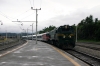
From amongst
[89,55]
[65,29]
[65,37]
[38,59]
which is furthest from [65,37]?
[38,59]

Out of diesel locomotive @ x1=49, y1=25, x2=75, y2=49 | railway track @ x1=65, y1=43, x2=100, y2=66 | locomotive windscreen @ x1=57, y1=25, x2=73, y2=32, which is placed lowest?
railway track @ x1=65, y1=43, x2=100, y2=66

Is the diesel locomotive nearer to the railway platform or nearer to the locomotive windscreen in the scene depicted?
the locomotive windscreen

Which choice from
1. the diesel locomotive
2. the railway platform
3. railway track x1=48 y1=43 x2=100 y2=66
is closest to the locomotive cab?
the diesel locomotive

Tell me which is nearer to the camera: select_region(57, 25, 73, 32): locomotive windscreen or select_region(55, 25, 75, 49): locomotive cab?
select_region(55, 25, 75, 49): locomotive cab

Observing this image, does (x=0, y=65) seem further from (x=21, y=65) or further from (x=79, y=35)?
(x=79, y=35)

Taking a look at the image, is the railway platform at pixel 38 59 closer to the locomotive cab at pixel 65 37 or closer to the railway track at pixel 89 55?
the railway track at pixel 89 55

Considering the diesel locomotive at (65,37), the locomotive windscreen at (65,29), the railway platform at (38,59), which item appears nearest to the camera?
the railway platform at (38,59)

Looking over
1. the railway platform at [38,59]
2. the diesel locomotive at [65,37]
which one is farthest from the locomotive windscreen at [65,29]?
the railway platform at [38,59]

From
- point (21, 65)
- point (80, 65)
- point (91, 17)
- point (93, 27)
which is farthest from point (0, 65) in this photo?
point (91, 17)

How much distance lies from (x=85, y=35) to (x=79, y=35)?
4.22 m

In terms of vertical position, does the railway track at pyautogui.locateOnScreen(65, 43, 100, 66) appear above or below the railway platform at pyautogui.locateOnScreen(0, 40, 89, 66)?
below

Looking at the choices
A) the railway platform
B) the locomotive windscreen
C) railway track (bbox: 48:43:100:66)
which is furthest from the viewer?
the locomotive windscreen

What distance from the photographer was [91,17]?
118 m

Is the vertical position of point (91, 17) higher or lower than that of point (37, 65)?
higher
